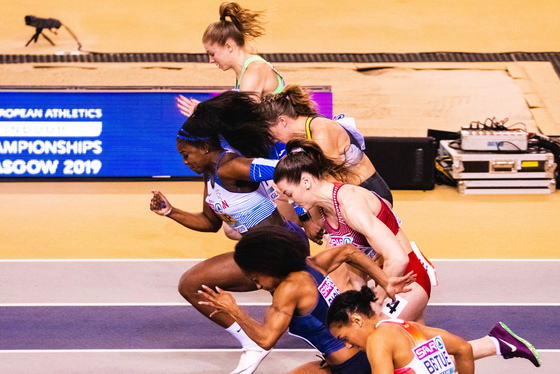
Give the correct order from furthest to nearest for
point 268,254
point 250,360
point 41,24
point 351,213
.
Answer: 1. point 41,24
2. point 250,360
3. point 351,213
4. point 268,254

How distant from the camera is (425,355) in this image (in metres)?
4.12

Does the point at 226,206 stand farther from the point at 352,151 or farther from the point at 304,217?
the point at 352,151

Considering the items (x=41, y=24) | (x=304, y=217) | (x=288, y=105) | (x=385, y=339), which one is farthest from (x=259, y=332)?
(x=41, y=24)

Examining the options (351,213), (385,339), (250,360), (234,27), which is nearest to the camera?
(385,339)

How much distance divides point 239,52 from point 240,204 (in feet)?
6.80

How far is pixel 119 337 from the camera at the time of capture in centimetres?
606

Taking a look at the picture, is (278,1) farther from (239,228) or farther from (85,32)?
(239,228)

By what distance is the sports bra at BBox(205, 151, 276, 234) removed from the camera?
5461 millimetres

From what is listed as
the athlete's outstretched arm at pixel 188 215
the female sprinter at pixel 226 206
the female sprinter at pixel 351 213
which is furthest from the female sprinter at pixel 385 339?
the athlete's outstretched arm at pixel 188 215

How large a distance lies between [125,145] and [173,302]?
400 cm

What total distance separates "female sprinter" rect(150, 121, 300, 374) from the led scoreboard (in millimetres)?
4808

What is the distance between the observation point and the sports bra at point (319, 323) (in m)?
4.47

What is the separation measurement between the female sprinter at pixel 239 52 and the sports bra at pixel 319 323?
8.81 ft

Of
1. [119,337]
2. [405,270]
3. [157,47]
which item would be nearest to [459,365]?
[405,270]
